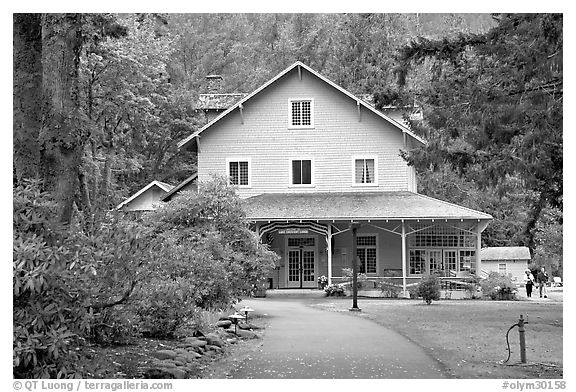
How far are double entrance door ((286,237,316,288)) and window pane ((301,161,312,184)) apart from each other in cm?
257

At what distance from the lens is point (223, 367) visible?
12422mm

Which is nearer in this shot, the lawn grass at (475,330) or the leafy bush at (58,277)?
the leafy bush at (58,277)

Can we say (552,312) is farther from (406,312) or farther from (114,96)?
(114,96)

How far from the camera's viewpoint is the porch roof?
30.7 meters

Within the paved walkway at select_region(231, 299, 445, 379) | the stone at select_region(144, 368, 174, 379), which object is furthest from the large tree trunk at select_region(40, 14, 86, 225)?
the paved walkway at select_region(231, 299, 445, 379)

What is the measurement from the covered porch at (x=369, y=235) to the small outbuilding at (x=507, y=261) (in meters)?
11.1

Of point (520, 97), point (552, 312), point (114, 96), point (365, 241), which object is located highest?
point (114, 96)

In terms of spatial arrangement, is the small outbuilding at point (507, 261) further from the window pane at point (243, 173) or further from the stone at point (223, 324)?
the stone at point (223, 324)

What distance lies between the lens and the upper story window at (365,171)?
33.5 meters

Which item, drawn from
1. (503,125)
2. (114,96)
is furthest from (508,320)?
→ (114,96)

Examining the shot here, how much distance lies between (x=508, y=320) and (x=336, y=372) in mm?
10860

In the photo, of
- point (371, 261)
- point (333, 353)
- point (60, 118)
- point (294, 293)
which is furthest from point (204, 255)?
point (371, 261)

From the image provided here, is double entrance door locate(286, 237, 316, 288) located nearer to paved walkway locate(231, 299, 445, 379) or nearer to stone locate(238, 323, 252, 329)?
paved walkway locate(231, 299, 445, 379)

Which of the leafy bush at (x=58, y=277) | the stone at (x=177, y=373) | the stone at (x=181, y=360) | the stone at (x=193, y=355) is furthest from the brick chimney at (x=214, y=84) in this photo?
the leafy bush at (x=58, y=277)
